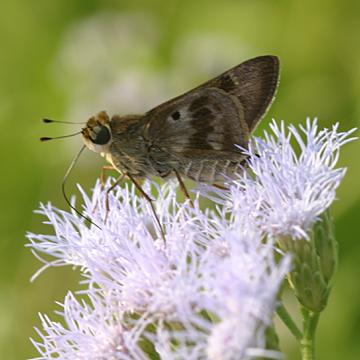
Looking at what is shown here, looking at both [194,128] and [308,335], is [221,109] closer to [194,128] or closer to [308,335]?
[194,128]

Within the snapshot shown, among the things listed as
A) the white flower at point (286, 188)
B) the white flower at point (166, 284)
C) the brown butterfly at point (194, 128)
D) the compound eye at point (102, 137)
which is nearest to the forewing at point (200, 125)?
the brown butterfly at point (194, 128)

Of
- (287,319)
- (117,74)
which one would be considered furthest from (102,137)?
(117,74)

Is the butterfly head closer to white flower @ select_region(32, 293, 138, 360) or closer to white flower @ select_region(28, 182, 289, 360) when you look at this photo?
white flower @ select_region(28, 182, 289, 360)

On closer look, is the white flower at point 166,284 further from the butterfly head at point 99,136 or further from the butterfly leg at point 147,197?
the butterfly head at point 99,136

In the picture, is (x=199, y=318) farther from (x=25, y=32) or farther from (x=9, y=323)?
(x=25, y=32)

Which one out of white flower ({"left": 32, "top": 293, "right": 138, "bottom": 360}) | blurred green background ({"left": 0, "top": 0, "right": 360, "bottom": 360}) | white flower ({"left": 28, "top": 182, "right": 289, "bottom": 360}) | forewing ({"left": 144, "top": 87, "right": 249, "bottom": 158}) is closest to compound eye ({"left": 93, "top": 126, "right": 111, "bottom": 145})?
forewing ({"left": 144, "top": 87, "right": 249, "bottom": 158})

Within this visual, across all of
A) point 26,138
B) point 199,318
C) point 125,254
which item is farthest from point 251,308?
point 26,138

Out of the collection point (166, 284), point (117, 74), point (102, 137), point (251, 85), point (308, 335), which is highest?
point (117, 74)
